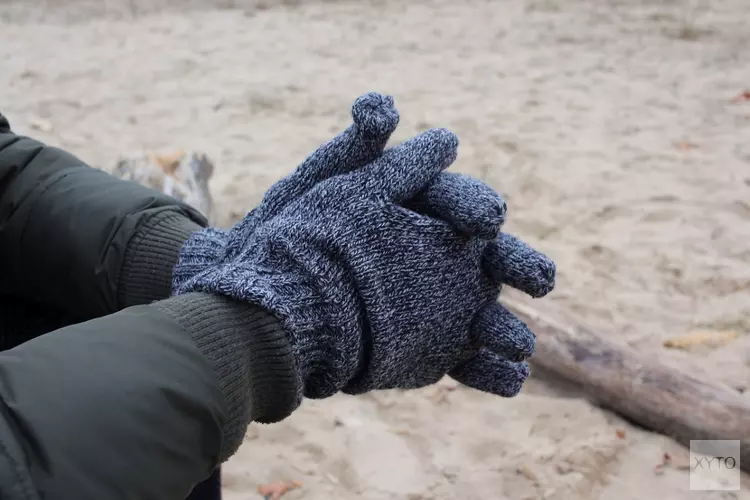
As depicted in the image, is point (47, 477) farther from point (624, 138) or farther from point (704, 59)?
point (704, 59)

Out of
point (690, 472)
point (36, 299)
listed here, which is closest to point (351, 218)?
point (36, 299)

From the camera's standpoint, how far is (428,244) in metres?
0.87

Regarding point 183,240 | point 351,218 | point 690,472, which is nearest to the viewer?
point 351,218

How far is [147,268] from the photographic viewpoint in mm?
1065

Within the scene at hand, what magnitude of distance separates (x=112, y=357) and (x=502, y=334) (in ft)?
1.45

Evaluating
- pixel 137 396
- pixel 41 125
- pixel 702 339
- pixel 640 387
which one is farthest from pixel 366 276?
pixel 41 125

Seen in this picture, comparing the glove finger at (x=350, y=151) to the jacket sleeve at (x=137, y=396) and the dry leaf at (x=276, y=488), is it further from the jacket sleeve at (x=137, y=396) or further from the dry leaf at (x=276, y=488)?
the dry leaf at (x=276, y=488)

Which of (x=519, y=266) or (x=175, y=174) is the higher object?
(x=519, y=266)

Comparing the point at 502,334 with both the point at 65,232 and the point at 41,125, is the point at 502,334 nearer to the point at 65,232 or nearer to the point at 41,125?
the point at 65,232

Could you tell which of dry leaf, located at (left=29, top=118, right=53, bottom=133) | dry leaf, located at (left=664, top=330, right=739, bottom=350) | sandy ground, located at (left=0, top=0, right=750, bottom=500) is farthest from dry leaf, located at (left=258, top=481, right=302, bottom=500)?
dry leaf, located at (left=29, top=118, right=53, bottom=133)

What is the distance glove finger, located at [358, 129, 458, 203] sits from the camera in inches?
34.0

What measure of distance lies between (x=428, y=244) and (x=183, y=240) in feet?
1.31

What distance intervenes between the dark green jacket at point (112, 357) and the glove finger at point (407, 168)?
0.65 feet
